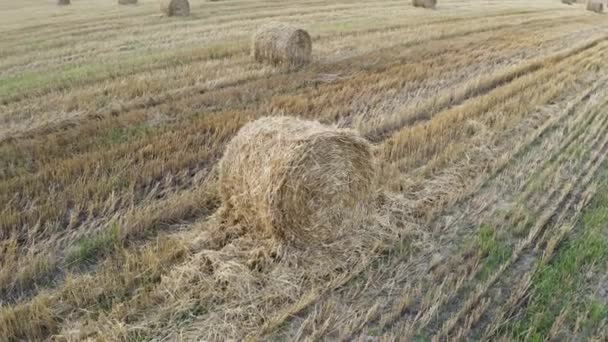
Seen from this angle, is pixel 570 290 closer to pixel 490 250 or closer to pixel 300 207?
pixel 490 250

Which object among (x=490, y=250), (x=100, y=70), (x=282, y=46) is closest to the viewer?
(x=490, y=250)

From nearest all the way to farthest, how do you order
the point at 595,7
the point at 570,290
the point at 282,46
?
the point at 570,290 → the point at 282,46 → the point at 595,7

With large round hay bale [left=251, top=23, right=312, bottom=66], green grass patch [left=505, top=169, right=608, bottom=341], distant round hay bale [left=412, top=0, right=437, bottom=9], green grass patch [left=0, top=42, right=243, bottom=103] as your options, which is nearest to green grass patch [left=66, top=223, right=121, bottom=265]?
green grass patch [left=505, top=169, right=608, bottom=341]

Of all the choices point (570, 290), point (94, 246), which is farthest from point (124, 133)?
point (570, 290)

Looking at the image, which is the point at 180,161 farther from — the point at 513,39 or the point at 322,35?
the point at 513,39

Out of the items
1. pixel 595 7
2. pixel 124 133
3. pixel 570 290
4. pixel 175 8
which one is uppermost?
pixel 175 8

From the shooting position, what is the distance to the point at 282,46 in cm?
1005

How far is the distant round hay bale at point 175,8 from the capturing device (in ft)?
55.2

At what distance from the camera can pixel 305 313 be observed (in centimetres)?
368

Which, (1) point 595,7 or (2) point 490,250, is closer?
(2) point 490,250

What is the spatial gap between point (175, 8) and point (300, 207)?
14.5 meters

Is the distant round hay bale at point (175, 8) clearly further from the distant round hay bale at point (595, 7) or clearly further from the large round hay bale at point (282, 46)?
the distant round hay bale at point (595, 7)

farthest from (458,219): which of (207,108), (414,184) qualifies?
(207,108)

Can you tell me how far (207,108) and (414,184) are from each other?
11.5 ft
